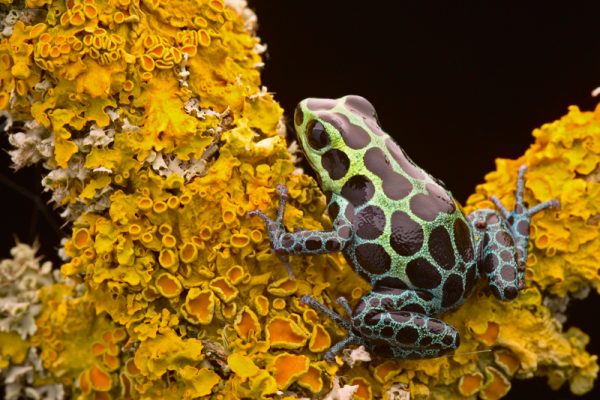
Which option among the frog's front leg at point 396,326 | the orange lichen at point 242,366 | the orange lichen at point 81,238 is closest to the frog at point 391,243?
the frog's front leg at point 396,326

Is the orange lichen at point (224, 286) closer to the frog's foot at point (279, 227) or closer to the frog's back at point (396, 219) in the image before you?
the frog's foot at point (279, 227)

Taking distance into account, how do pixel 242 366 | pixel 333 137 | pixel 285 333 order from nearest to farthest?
pixel 242 366
pixel 285 333
pixel 333 137

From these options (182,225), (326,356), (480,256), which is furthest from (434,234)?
(182,225)

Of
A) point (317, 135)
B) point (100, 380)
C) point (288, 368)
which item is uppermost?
point (317, 135)

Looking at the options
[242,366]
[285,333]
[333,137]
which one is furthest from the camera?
[333,137]

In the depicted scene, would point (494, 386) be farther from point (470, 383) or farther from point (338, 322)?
point (338, 322)

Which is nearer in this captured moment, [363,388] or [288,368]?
[288,368]

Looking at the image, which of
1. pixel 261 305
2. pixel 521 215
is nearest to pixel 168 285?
pixel 261 305
